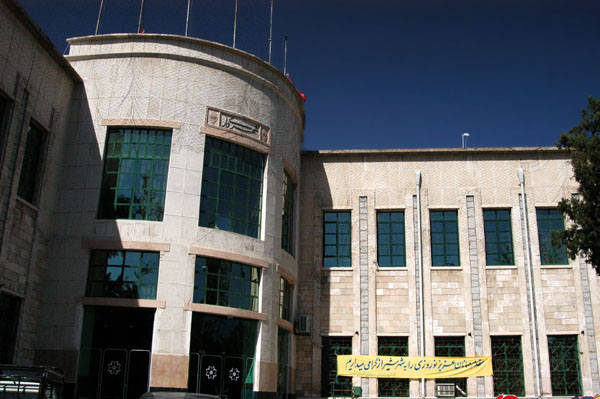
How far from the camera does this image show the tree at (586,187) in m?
20.7

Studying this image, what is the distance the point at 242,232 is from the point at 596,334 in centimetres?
1439

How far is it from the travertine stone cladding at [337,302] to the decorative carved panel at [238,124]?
661cm

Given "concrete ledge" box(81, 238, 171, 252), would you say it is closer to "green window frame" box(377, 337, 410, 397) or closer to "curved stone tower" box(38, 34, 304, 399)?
"curved stone tower" box(38, 34, 304, 399)

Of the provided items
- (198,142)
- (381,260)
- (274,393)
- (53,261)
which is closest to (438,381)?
(381,260)

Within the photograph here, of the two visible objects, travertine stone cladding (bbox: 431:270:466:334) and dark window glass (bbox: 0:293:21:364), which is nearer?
dark window glass (bbox: 0:293:21:364)

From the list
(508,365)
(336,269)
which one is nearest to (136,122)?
(336,269)

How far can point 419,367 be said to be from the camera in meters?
24.6

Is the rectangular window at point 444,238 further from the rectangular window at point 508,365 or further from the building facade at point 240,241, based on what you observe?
the rectangular window at point 508,365

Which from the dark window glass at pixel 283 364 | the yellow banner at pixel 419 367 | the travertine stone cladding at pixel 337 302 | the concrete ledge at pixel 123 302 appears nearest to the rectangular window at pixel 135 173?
the concrete ledge at pixel 123 302

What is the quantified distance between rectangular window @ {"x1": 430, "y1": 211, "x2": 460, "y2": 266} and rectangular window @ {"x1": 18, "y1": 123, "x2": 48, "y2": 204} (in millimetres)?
15389

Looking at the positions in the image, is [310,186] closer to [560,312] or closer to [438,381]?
[438,381]

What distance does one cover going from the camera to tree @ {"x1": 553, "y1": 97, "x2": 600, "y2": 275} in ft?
67.8

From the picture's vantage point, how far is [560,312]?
25.3 m

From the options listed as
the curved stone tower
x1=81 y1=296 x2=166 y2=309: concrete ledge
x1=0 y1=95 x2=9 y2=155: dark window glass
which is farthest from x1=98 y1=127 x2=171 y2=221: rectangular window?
x1=0 y1=95 x2=9 y2=155: dark window glass
